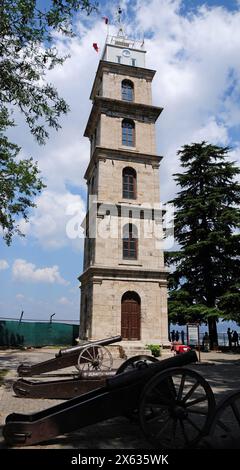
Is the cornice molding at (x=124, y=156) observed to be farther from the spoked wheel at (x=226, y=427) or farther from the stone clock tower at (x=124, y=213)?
the spoked wheel at (x=226, y=427)

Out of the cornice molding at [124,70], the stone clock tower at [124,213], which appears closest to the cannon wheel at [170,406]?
the stone clock tower at [124,213]

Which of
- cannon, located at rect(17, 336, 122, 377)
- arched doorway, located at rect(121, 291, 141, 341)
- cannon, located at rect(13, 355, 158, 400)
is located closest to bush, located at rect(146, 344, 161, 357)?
arched doorway, located at rect(121, 291, 141, 341)

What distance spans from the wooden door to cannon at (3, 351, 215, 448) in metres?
15.7

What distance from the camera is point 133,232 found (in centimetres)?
2216

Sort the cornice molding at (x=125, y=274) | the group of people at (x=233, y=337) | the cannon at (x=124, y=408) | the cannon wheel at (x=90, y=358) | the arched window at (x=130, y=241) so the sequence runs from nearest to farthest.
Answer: the cannon at (x=124, y=408)
the cannon wheel at (x=90, y=358)
the cornice molding at (x=125, y=274)
the arched window at (x=130, y=241)
the group of people at (x=233, y=337)

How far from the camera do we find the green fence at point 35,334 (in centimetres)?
2745

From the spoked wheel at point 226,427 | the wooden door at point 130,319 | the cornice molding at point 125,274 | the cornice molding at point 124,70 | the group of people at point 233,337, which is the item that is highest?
the cornice molding at point 124,70

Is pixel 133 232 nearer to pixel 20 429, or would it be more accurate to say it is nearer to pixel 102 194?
pixel 102 194

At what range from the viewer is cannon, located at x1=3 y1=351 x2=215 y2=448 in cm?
421

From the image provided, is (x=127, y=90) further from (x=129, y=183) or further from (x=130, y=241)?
(x=130, y=241)

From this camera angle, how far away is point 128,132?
2477 centimetres

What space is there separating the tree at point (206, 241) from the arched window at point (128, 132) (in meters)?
7.13

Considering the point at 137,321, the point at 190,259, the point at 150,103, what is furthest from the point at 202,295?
the point at 150,103

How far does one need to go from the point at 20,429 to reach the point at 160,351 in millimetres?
16109
